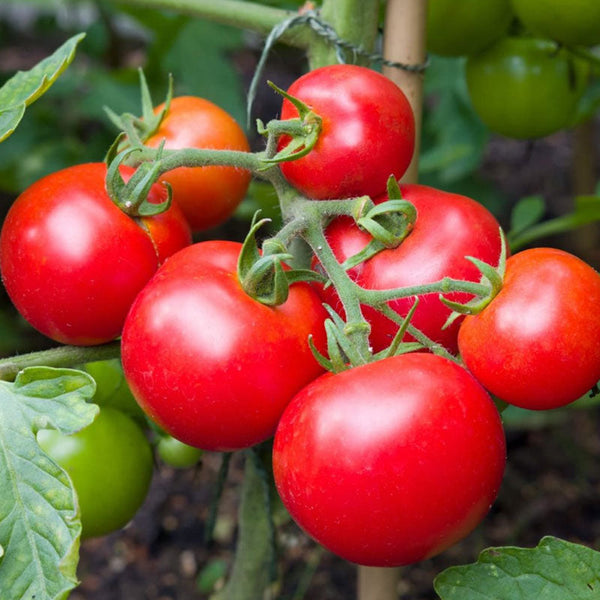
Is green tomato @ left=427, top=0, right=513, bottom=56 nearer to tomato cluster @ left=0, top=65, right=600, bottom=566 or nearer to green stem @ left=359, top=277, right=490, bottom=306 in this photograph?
tomato cluster @ left=0, top=65, right=600, bottom=566

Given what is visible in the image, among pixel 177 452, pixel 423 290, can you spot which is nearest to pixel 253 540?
pixel 177 452

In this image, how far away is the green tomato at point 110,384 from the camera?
83cm

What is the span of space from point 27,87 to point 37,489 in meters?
0.32

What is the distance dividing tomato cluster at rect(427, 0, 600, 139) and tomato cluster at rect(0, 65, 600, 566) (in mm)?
312

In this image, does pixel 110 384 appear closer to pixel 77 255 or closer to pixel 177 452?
pixel 177 452

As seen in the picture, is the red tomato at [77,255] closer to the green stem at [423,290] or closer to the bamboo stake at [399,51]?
the green stem at [423,290]

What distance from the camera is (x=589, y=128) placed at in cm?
180

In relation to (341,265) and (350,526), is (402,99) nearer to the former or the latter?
(341,265)

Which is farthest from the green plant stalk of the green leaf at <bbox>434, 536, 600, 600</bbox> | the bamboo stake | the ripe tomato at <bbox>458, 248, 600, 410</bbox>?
the green leaf at <bbox>434, 536, 600, 600</bbox>

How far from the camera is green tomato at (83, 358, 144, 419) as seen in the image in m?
0.83

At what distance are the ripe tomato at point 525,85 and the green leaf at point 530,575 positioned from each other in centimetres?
52

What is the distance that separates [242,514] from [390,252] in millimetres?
412

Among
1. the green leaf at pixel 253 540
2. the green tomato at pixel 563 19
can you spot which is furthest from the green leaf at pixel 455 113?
the green leaf at pixel 253 540

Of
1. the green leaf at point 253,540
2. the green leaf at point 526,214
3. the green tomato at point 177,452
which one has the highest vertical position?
the green leaf at point 526,214
